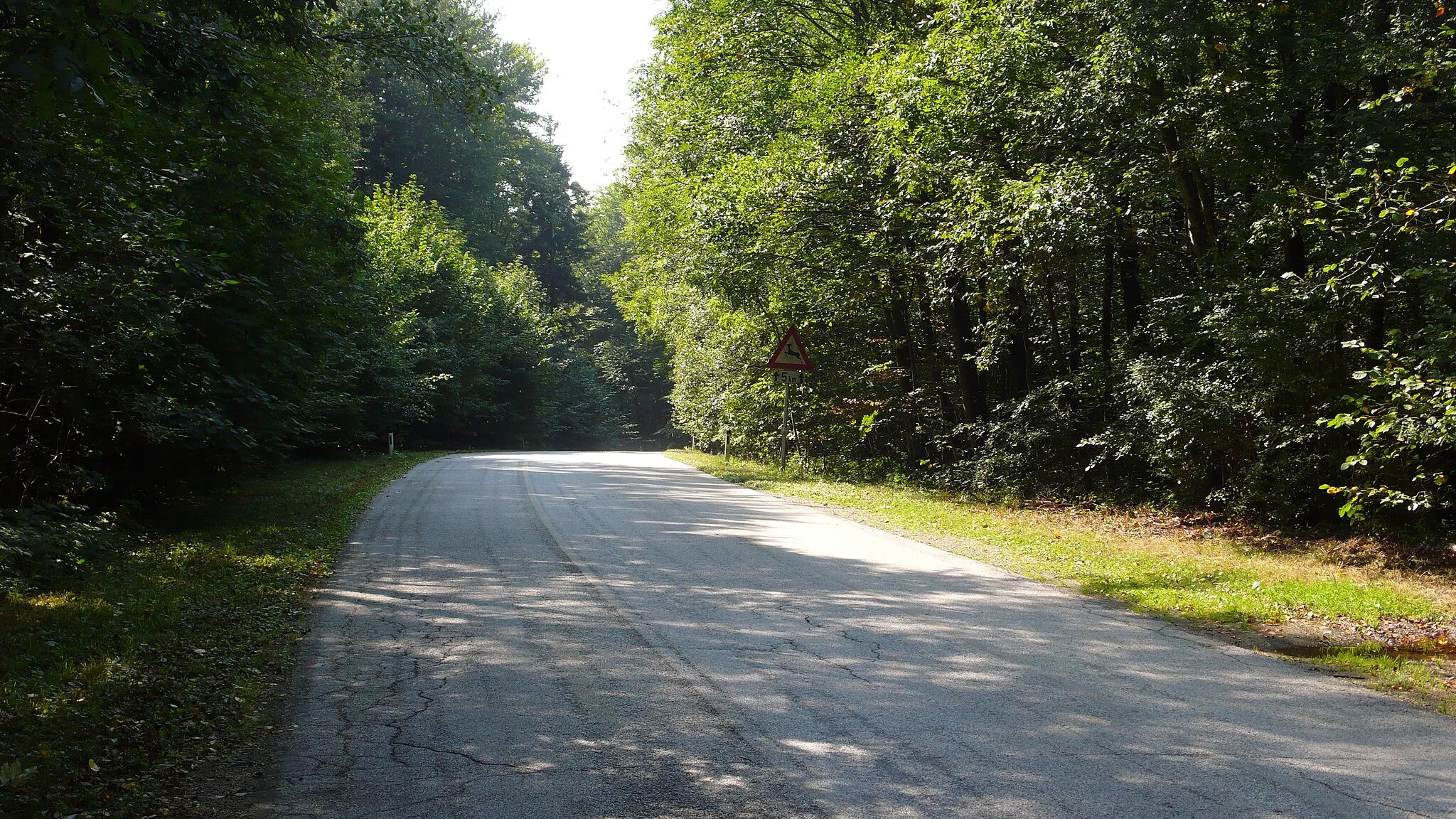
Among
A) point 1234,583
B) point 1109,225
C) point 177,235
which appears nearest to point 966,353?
point 1109,225

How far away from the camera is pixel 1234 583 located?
934 cm

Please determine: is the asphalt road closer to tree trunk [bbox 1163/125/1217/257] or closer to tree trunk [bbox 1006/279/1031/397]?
tree trunk [bbox 1163/125/1217/257]

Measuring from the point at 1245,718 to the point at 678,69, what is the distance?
790 inches

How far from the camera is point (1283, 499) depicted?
37.6ft

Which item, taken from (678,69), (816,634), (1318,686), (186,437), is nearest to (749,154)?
(678,69)

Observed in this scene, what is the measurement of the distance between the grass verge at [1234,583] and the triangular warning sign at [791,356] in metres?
6.65

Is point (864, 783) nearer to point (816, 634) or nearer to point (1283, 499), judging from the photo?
point (816, 634)

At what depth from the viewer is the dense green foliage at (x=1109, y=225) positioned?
9.70 m

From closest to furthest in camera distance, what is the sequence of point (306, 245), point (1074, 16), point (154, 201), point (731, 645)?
point (731, 645), point (154, 201), point (1074, 16), point (306, 245)

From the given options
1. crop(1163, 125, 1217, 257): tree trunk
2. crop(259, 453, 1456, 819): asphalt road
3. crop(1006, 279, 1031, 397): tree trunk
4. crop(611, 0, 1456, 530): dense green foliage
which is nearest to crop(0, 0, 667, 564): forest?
crop(259, 453, 1456, 819): asphalt road

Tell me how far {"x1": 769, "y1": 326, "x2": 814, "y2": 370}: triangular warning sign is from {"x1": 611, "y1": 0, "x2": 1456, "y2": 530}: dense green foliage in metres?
1.25

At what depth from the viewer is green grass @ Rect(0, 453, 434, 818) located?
445cm

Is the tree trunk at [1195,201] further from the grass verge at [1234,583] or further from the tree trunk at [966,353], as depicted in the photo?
the tree trunk at [966,353]

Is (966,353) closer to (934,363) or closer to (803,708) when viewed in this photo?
(934,363)
